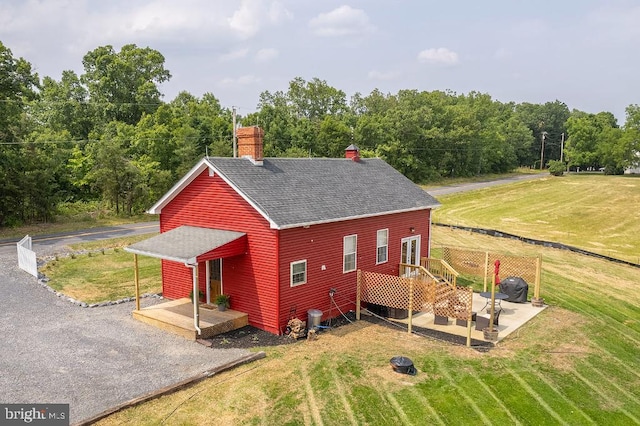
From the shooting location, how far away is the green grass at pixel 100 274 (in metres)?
19.1

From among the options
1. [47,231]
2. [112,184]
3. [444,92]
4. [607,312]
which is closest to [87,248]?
[47,231]

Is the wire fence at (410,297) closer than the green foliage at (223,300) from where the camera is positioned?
Yes

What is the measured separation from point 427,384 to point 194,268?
24.1 ft

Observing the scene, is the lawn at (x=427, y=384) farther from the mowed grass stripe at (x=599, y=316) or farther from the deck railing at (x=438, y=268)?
the deck railing at (x=438, y=268)

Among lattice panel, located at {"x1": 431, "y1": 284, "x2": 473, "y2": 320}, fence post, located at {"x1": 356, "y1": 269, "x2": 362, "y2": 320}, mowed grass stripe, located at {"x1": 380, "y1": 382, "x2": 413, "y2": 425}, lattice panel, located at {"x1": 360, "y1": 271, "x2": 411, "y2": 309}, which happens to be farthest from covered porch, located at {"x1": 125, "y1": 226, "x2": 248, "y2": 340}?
lattice panel, located at {"x1": 431, "y1": 284, "x2": 473, "y2": 320}

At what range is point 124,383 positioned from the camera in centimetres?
1116

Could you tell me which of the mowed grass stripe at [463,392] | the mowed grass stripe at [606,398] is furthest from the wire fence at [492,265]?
the mowed grass stripe at [463,392]

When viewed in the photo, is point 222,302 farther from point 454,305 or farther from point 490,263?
point 490,263

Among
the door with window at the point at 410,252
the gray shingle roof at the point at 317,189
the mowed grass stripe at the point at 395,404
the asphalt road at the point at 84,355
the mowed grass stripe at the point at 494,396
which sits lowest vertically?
the mowed grass stripe at the point at 494,396

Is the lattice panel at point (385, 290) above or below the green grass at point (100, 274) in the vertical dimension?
above

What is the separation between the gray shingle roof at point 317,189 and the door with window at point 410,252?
1.51 metres

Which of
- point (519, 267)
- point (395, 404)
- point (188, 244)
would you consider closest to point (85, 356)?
point (188, 244)

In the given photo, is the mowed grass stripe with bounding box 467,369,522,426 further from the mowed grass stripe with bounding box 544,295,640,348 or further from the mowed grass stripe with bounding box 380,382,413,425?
the mowed grass stripe with bounding box 544,295,640,348

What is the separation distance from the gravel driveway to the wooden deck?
30cm
